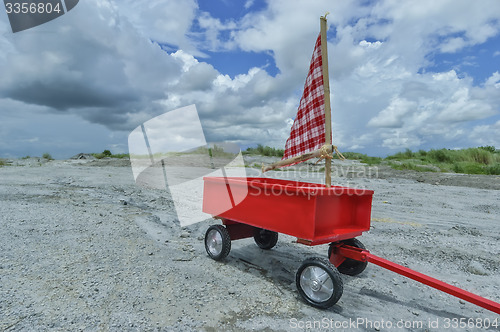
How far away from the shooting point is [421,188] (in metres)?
11.6

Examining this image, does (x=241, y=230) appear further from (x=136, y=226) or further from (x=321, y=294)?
(x=136, y=226)

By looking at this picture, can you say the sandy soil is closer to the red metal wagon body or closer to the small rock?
the small rock

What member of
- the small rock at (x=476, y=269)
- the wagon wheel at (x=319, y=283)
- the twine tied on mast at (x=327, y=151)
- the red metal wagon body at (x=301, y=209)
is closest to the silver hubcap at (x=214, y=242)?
the red metal wagon body at (x=301, y=209)

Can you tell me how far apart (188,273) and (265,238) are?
1580 millimetres

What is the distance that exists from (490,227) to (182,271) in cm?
641

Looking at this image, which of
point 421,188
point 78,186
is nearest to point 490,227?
point 421,188

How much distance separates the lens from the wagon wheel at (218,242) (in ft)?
14.9

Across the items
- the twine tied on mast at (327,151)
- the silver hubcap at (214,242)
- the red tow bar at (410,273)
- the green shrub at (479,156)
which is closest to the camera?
the red tow bar at (410,273)

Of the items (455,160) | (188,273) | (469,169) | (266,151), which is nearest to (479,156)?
(455,160)

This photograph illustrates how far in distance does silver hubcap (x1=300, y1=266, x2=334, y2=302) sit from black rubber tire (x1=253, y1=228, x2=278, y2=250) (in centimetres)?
170

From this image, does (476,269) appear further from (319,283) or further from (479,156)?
(479,156)

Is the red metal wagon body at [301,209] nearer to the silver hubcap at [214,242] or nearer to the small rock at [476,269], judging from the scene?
the silver hubcap at [214,242]

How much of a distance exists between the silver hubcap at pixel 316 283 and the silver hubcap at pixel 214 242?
151 cm

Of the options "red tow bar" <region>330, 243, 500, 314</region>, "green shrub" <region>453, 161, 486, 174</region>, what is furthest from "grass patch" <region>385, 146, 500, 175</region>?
"red tow bar" <region>330, 243, 500, 314</region>
